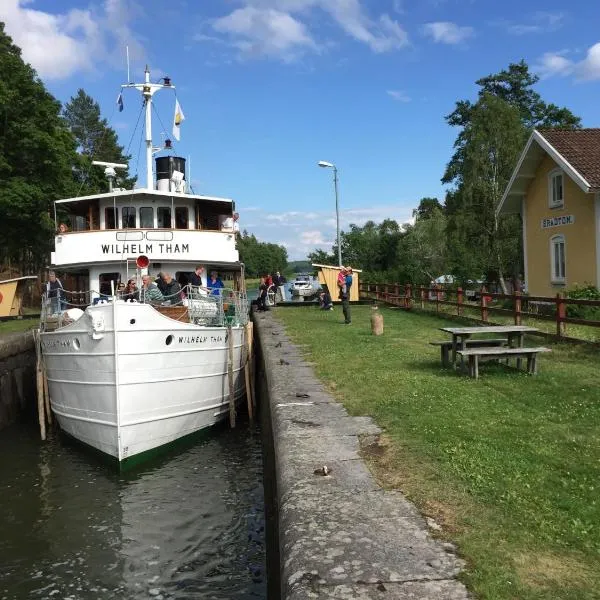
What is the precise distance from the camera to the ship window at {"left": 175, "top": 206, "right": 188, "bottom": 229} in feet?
49.8

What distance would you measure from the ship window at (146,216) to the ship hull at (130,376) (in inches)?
160

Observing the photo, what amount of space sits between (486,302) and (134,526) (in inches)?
473

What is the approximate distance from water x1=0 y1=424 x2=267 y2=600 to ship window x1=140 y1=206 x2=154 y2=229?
5.74m

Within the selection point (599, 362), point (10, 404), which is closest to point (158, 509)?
point (599, 362)

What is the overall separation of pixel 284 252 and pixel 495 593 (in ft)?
621

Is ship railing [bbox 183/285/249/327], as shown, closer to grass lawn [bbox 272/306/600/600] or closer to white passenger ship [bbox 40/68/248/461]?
white passenger ship [bbox 40/68/248/461]

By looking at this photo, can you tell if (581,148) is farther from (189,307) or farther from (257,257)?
(257,257)

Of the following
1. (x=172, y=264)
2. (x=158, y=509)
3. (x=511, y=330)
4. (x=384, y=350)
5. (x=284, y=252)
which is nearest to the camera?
(x=158, y=509)

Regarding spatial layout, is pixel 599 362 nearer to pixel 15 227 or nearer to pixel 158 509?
pixel 158 509

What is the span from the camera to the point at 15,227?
31.2 meters

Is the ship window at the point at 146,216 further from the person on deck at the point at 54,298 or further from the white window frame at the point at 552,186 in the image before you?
the white window frame at the point at 552,186

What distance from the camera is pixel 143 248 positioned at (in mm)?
14000

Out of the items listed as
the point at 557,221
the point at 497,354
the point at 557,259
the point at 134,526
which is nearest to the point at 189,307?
the point at 134,526

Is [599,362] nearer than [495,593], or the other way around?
[495,593]
